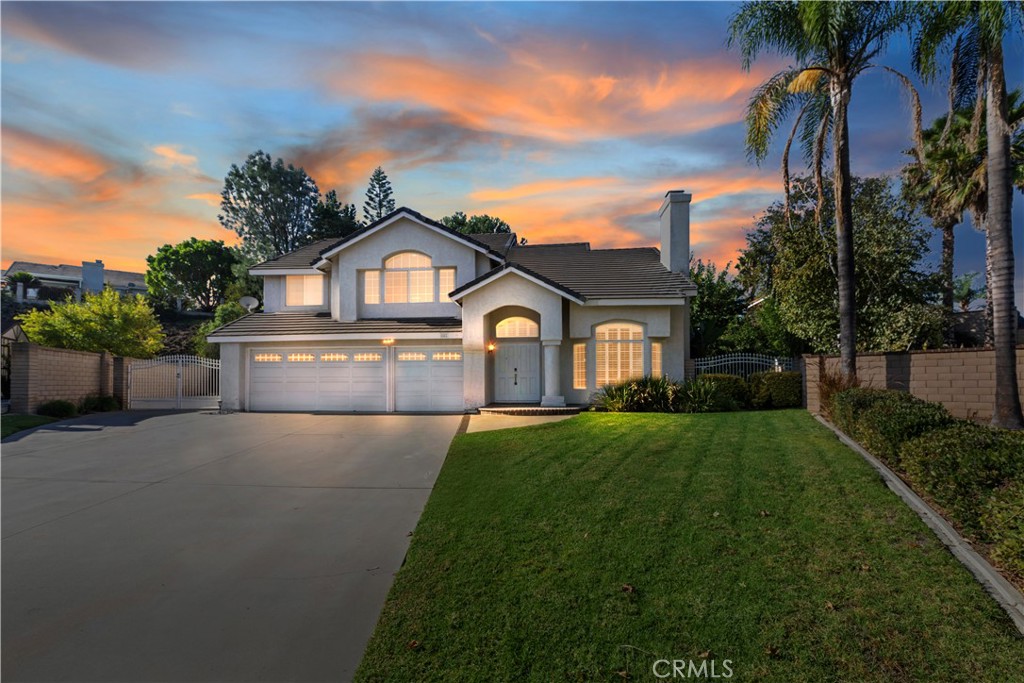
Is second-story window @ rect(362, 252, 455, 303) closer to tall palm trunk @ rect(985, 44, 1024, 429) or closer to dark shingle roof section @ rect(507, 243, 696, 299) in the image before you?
dark shingle roof section @ rect(507, 243, 696, 299)

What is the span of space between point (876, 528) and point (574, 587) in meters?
3.51

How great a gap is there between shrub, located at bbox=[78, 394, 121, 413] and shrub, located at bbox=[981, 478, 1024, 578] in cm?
2375

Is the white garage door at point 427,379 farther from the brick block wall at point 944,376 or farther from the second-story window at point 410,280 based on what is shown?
the brick block wall at point 944,376

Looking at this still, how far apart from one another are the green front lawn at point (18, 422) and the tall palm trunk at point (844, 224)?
71.8 feet

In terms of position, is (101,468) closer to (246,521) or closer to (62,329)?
(246,521)

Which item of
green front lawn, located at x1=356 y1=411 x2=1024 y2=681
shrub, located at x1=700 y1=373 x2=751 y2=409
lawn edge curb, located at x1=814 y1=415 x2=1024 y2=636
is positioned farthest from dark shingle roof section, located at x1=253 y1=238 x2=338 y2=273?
lawn edge curb, located at x1=814 y1=415 x2=1024 y2=636

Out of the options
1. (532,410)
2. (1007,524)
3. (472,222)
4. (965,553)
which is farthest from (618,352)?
(472,222)

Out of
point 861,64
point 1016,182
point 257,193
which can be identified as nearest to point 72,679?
point 861,64

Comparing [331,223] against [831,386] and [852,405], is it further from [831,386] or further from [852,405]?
[852,405]

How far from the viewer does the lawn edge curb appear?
168 inches

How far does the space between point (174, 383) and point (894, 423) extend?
2371 centimetres

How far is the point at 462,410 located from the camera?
58.4 feet

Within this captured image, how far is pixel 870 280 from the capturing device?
19531 millimetres

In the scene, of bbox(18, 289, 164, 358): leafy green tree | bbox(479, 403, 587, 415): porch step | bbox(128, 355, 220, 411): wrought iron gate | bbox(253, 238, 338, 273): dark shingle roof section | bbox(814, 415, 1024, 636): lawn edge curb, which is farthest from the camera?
bbox(18, 289, 164, 358): leafy green tree
